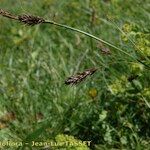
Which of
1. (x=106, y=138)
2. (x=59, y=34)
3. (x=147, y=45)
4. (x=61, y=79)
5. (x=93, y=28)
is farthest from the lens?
(x=59, y=34)

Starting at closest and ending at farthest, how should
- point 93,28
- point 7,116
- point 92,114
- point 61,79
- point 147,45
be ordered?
point 147,45
point 92,114
point 7,116
point 61,79
point 93,28

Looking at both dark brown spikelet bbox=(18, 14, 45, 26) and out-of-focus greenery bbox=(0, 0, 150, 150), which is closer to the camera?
dark brown spikelet bbox=(18, 14, 45, 26)

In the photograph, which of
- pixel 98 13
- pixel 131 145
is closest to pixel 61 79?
pixel 131 145

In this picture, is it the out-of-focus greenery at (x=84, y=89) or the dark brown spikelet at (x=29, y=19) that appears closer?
the dark brown spikelet at (x=29, y=19)

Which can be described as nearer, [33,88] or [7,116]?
[7,116]

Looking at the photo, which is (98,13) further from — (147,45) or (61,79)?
(147,45)

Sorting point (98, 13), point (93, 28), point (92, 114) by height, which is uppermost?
point (98, 13)

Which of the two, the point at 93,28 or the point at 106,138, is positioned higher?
the point at 93,28

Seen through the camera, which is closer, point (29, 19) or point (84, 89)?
point (29, 19)
